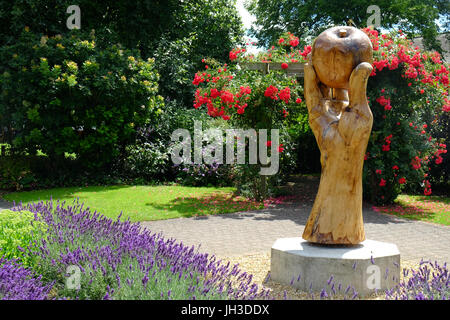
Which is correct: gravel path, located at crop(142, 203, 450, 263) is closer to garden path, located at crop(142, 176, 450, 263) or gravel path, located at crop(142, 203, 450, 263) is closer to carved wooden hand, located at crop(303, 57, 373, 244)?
garden path, located at crop(142, 176, 450, 263)

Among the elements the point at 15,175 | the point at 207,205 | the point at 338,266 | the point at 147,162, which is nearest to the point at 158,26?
the point at 147,162

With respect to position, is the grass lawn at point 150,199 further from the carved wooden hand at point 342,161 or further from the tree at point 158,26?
the tree at point 158,26

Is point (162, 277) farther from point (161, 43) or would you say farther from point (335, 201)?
point (161, 43)

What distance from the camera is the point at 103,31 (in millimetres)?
15742

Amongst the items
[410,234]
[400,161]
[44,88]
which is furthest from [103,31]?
[410,234]

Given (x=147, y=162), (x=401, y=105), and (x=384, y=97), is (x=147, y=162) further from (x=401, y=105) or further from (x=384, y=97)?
(x=401, y=105)

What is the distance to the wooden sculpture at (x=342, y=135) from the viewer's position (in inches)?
192

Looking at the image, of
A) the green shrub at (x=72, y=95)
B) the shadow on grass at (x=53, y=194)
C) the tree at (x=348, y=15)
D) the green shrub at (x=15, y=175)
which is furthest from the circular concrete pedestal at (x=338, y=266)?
the tree at (x=348, y=15)

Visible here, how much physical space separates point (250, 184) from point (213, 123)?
3.93 m

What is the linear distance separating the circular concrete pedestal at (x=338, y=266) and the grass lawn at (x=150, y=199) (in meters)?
4.58

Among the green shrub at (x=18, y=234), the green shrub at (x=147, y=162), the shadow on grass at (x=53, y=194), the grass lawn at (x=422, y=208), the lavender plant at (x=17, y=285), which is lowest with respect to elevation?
the grass lawn at (x=422, y=208)

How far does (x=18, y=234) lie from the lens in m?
4.62

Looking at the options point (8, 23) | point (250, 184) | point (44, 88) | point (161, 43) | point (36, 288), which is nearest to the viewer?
point (36, 288)

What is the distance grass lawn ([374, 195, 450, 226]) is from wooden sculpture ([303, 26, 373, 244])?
5.16 metres
